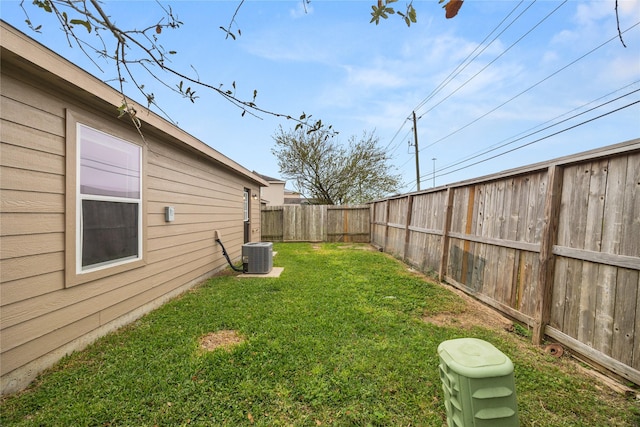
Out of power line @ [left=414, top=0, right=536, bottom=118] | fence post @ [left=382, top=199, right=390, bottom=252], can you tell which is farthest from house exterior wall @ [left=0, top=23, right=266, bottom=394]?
power line @ [left=414, top=0, right=536, bottom=118]

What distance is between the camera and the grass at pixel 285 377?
5.54 feet

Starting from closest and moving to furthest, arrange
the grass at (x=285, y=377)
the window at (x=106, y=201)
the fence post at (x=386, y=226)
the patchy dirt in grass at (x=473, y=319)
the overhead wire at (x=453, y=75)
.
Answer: the grass at (x=285, y=377), the window at (x=106, y=201), the patchy dirt in grass at (x=473, y=319), the overhead wire at (x=453, y=75), the fence post at (x=386, y=226)

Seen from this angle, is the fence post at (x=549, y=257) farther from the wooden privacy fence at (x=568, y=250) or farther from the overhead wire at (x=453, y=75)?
the overhead wire at (x=453, y=75)

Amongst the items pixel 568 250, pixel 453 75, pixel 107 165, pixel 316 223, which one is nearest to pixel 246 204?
pixel 316 223

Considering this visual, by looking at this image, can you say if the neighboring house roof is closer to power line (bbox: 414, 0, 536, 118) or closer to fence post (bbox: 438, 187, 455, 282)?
fence post (bbox: 438, 187, 455, 282)

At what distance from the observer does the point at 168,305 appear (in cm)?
365

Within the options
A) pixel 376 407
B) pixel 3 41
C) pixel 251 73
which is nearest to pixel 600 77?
pixel 251 73

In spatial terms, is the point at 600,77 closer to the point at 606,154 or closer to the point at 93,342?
the point at 606,154

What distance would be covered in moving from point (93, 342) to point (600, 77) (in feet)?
34.2

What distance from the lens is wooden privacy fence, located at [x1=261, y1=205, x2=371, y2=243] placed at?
1130 cm

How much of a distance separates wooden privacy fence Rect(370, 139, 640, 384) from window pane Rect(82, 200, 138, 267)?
4609 mm

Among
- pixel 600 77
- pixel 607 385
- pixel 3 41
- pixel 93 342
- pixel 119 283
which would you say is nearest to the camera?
pixel 3 41

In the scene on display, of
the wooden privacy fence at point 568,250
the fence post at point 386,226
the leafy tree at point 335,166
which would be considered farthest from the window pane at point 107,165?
the leafy tree at point 335,166

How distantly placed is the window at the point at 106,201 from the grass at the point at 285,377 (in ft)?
2.88
